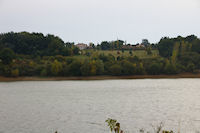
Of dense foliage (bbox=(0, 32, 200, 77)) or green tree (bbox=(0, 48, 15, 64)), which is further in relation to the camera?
green tree (bbox=(0, 48, 15, 64))

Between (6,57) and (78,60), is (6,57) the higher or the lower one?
the higher one

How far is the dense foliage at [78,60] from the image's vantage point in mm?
86562

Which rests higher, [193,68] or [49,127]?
[193,68]

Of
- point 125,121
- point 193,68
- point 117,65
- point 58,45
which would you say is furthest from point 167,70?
point 125,121

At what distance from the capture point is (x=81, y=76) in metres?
89.3

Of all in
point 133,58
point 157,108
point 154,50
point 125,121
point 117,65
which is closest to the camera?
point 125,121

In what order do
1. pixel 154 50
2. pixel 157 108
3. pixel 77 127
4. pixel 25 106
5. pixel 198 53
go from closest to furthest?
pixel 77 127 < pixel 157 108 < pixel 25 106 < pixel 198 53 < pixel 154 50

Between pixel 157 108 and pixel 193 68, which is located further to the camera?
pixel 193 68

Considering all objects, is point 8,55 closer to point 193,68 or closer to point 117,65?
point 117,65

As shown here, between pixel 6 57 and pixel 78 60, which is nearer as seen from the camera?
pixel 6 57

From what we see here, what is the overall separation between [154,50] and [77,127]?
103343mm

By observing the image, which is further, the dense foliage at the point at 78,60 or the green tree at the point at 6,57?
the green tree at the point at 6,57

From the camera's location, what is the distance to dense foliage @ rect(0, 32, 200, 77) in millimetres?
86562

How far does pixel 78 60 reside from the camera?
93.2 meters
